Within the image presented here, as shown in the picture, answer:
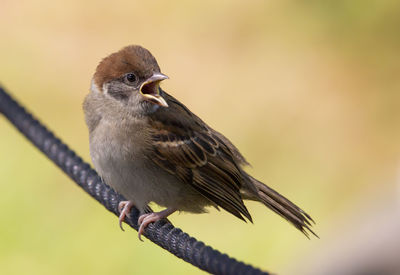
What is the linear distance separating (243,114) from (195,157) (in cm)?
404

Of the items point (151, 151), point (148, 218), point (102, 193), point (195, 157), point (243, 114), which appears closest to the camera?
point (102, 193)

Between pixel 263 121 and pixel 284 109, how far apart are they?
0.29 meters

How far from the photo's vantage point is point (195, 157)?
4.62 m

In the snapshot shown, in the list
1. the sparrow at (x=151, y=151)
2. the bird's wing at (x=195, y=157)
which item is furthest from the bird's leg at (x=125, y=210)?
the bird's wing at (x=195, y=157)

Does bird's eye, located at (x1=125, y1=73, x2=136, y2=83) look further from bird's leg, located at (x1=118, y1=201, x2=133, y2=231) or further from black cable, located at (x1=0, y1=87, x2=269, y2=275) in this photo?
bird's leg, located at (x1=118, y1=201, x2=133, y2=231)

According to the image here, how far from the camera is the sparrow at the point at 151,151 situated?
438cm

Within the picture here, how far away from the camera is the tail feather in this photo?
4.68 m

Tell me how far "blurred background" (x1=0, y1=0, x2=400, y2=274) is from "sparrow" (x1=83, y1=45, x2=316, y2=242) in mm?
1526

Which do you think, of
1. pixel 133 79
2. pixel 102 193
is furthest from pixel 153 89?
pixel 102 193

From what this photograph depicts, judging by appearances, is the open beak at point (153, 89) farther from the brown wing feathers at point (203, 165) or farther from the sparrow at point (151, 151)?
the brown wing feathers at point (203, 165)

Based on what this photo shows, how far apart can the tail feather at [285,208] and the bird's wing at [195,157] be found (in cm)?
14

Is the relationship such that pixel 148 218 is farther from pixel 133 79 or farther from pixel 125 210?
pixel 133 79

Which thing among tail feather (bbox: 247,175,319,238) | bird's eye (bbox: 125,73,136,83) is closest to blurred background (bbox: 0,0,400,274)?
tail feather (bbox: 247,175,319,238)

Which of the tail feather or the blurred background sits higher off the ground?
the blurred background
